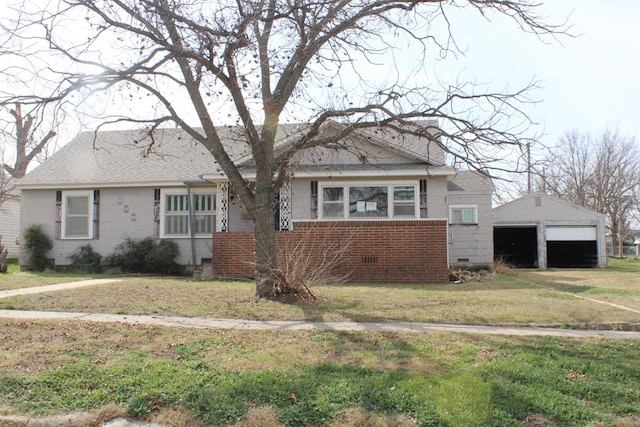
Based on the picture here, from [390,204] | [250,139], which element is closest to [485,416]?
[250,139]

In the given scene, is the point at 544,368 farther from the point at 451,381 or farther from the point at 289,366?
the point at 289,366

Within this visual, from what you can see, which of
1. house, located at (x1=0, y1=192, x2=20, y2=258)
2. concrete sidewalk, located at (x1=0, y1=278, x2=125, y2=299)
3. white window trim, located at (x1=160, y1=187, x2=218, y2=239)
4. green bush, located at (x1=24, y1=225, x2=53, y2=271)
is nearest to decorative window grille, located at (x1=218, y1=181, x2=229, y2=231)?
white window trim, located at (x1=160, y1=187, x2=218, y2=239)

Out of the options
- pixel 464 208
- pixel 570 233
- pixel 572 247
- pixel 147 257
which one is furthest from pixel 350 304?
pixel 572 247

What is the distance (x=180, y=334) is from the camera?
23.3 ft

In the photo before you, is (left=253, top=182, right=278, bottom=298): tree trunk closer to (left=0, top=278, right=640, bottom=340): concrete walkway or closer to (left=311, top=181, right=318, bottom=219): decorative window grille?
(left=0, top=278, right=640, bottom=340): concrete walkway

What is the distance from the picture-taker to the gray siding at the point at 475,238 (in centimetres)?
2130

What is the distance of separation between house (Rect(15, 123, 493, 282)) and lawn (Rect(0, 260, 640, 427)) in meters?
6.26

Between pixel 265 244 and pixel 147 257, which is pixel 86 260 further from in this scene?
pixel 265 244

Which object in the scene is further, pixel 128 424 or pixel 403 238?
pixel 403 238

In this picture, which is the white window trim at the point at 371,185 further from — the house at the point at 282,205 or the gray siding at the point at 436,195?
the gray siding at the point at 436,195

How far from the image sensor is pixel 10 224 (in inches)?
1163

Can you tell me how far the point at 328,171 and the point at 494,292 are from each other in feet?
18.8

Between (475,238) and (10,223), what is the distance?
25327mm

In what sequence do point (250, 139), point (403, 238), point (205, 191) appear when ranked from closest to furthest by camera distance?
point (250, 139) → point (403, 238) → point (205, 191)
